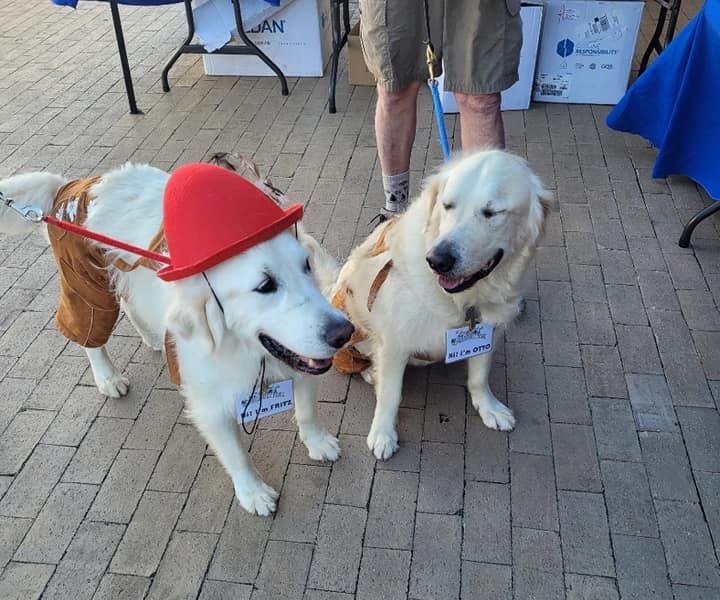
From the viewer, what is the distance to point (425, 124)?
16.6ft

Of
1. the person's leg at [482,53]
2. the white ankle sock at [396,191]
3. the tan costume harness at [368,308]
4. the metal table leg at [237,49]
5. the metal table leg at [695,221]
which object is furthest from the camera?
the metal table leg at [237,49]

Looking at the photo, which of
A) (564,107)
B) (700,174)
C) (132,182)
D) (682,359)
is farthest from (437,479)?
(564,107)

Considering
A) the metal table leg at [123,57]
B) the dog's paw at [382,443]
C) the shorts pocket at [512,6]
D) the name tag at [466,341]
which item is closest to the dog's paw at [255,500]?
the dog's paw at [382,443]

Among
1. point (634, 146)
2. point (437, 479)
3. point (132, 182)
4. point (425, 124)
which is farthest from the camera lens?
point (425, 124)

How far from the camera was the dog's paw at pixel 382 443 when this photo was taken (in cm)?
258

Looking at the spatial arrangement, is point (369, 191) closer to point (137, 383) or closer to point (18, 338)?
point (137, 383)

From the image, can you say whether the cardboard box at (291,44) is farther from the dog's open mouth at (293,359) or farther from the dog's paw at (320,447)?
the dog's open mouth at (293,359)

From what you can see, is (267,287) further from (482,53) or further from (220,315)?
(482,53)

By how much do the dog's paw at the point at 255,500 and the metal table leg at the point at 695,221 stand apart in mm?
2843

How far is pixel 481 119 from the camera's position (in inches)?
132

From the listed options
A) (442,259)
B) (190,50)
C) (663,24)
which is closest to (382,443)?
(442,259)

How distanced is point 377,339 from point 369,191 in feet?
6.24

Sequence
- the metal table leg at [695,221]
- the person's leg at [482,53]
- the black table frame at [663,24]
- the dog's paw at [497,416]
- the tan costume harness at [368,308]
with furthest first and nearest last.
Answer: the black table frame at [663,24]
the metal table leg at [695,221]
the person's leg at [482,53]
the dog's paw at [497,416]
the tan costume harness at [368,308]

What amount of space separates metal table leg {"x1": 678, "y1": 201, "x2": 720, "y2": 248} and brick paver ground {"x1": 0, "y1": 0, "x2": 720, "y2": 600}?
0.32 ft
